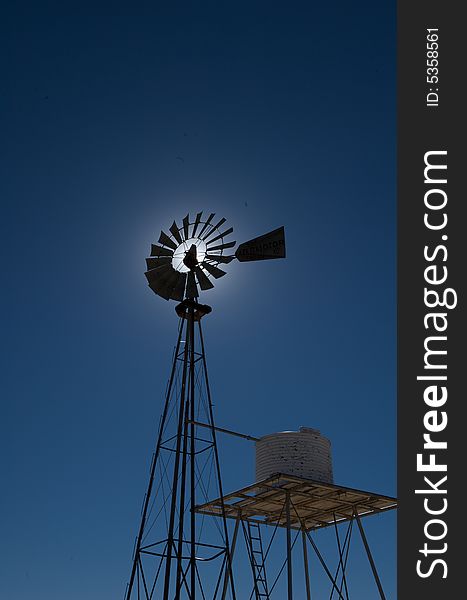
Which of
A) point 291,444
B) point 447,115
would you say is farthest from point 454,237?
point 291,444

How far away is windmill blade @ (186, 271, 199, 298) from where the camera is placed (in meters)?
22.8

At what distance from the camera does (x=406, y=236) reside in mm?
11430

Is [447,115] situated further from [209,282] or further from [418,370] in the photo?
[209,282]

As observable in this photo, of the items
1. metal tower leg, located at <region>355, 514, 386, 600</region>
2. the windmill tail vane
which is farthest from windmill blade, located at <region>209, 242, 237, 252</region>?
metal tower leg, located at <region>355, 514, 386, 600</region>

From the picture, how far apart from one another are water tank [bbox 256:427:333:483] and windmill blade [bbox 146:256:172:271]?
21.8ft

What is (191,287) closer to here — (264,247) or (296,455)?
(264,247)

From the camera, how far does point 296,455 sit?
23312mm

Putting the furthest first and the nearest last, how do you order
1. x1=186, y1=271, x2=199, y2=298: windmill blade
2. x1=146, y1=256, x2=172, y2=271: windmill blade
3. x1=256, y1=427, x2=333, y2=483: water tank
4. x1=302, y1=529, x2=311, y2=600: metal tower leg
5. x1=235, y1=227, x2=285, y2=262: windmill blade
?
1. x1=302, y1=529, x2=311, y2=600: metal tower leg
2. x1=256, y1=427, x2=333, y2=483: water tank
3. x1=146, y1=256, x2=172, y2=271: windmill blade
4. x1=186, y1=271, x2=199, y2=298: windmill blade
5. x1=235, y1=227, x2=285, y2=262: windmill blade

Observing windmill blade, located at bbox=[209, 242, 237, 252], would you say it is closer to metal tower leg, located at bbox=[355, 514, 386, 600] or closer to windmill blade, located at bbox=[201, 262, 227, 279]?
windmill blade, located at bbox=[201, 262, 227, 279]

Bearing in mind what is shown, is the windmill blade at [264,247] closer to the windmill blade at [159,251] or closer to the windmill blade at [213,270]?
the windmill blade at [213,270]

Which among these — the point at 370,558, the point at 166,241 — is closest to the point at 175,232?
the point at 166,241

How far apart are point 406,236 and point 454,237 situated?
28.1 inches

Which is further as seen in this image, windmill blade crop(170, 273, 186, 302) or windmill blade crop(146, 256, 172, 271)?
windmill blade crop(146, 256, 172, 271)

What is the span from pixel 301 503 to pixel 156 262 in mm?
9492
